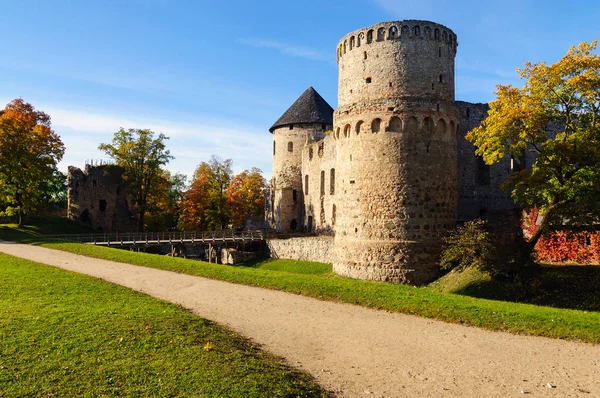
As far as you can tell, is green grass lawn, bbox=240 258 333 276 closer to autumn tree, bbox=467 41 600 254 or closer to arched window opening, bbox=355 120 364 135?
arched window opening, bbox=355 120 364 135

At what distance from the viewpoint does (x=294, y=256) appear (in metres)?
32.7

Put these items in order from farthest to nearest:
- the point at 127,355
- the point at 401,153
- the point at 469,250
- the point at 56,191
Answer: the point at 56,191, the point at 401,153, the point at 469,250, the point at 127,355

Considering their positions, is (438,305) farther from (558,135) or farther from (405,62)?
(405,62)

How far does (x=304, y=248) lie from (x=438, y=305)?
63.7ft

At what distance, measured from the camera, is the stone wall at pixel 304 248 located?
29391mm

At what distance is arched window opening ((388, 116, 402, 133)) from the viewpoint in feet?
69.6

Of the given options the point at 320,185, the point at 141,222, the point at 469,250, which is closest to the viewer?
the point at 469,250

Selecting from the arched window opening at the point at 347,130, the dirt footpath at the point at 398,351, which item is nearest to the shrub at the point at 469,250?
the arched window opening at the point at 347,130

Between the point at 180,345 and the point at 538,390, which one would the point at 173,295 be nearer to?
the point at 180,345

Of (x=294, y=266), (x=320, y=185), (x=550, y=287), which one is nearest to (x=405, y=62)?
(x=550, y=287)

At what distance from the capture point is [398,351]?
30.1ft

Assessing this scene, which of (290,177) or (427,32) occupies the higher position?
(427,32)

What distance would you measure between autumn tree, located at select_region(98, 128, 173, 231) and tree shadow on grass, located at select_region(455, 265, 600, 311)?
1198 inches

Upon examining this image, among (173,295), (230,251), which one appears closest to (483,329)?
(173,295)
